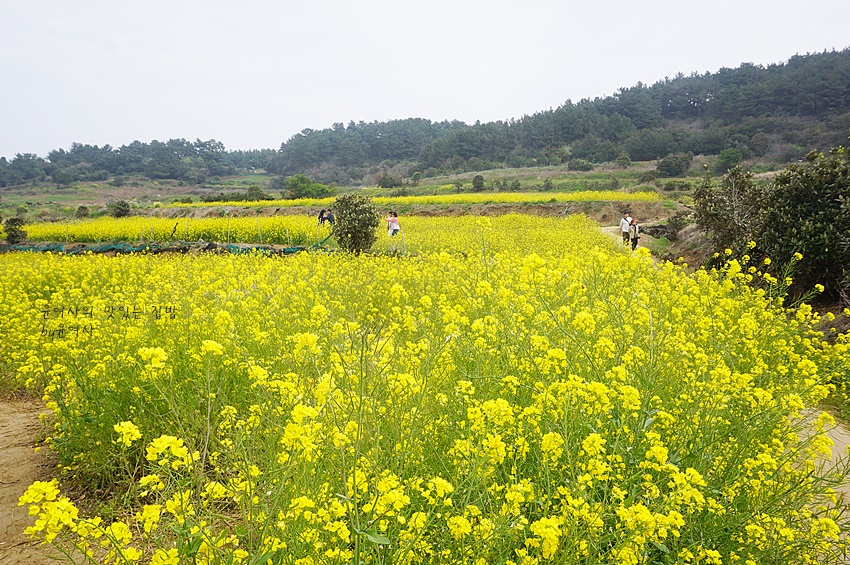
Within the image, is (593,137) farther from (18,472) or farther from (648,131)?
(18,472)

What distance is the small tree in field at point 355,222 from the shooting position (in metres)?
13.4

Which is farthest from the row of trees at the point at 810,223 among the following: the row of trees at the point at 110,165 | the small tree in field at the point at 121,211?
the row of trees at the point at 110,165

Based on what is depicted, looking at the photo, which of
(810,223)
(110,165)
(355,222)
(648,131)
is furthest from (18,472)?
(110,165)

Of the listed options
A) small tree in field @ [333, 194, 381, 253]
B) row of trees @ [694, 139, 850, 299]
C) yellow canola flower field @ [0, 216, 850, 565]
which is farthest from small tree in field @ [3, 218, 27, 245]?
row of trees @ [694, 139, 850, 299]

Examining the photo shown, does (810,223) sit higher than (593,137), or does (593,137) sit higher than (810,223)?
A: (593,137)

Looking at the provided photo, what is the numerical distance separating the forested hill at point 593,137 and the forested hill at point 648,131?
149 millimetres

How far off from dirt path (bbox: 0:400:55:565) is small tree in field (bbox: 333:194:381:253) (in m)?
8.96

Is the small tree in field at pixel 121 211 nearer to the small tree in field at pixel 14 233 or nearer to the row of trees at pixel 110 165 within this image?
the small tree in field at pixel 14 233

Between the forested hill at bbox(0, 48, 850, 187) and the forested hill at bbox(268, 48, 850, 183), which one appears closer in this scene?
the forested hill at bbox(268, 48, 850, 183)

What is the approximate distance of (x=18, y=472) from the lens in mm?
3777

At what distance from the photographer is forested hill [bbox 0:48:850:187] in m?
52.9

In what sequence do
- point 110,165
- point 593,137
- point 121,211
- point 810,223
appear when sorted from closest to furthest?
point 810,223
point 121,211
point 593,137
point 110,165

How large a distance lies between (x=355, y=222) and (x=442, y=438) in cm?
1122

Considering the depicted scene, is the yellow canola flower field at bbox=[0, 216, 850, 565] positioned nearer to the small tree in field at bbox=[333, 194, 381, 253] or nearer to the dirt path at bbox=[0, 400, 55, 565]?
the dirt path at bbox=[0, 400, 55, 565]
